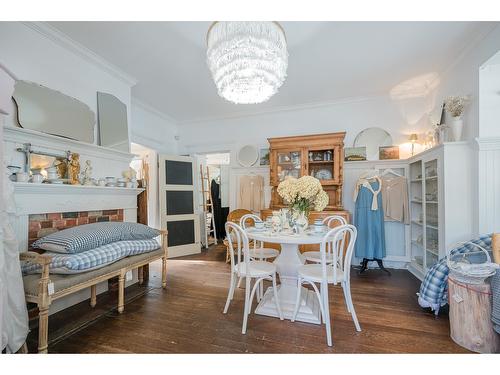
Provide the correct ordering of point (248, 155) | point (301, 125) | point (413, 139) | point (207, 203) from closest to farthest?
point (413, 139) < point (301, 125) < point (248, 155) < point (207, 203)

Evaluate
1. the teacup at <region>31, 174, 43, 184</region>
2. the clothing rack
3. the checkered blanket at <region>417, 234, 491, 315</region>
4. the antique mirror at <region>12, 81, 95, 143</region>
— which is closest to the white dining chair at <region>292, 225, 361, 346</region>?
the checkered blanket at <region>417, 234, 491, 315</region>

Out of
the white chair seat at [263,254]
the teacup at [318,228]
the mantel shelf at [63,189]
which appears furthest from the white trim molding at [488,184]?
the mantel shelf at [63,189]

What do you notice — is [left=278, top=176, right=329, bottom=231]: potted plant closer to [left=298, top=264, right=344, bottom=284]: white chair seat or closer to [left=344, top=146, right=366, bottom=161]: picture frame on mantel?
[left=298, top=264, right=344, bottom=284]: white chair seat

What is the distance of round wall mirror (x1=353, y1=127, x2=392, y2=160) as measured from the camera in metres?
3.97

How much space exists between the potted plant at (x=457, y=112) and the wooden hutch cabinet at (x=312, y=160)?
1319mm

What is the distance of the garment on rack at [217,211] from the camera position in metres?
5.94

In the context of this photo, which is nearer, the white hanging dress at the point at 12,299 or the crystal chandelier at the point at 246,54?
the white hanging dress at the point at 12,299

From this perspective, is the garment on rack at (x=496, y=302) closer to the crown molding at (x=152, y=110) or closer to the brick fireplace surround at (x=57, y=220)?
the brick fireplace surround at (x=57, y=220)

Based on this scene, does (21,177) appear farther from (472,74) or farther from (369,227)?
(472,74)

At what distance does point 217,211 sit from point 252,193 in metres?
1.66

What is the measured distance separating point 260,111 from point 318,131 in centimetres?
115

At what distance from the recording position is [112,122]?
3.13 m

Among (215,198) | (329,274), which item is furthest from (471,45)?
(215,198)

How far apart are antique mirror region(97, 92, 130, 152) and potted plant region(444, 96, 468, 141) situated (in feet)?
12.9
